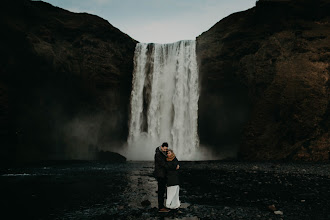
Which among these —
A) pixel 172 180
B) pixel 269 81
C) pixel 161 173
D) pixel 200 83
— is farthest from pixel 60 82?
pixel 172 180

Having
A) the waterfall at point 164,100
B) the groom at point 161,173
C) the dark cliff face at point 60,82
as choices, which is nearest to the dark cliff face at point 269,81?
the waterfall at point 164,100

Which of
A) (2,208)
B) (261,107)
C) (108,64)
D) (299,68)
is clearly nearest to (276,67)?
(299,68)

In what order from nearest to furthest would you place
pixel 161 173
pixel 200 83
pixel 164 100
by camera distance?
pixel 161 173 < pixel 200 83 < pixel 164 100

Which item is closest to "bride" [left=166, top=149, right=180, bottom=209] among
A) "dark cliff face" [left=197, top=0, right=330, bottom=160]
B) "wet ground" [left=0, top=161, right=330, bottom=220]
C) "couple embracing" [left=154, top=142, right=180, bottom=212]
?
"couple embracing" [left=154, top=142, right=180, bottom=212]

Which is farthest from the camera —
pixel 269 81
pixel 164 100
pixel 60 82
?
pixel 164 100

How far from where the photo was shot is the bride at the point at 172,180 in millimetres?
7562

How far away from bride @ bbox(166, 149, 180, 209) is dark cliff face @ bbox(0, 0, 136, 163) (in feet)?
73.1

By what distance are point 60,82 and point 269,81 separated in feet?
84.9

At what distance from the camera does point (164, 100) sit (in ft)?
124

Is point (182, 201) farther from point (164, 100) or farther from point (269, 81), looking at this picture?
point (164, 100)

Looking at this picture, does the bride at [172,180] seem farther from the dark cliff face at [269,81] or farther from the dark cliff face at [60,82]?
the dark cliff face at [60,82]

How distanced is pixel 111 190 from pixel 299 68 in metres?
25.0

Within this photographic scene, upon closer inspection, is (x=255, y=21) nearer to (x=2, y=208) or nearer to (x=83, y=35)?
Result: (x=83, y=35)

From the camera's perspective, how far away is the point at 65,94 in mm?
33969
